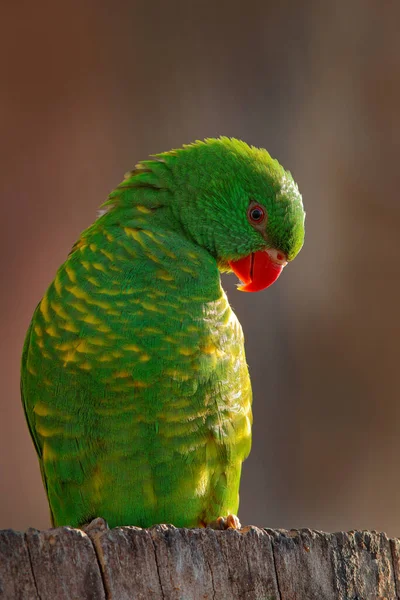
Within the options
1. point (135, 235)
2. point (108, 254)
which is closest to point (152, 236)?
point (135, 235)

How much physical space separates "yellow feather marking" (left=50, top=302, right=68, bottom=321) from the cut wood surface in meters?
0.84

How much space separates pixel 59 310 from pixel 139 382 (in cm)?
38

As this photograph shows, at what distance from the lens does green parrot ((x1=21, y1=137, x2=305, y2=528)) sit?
248cm

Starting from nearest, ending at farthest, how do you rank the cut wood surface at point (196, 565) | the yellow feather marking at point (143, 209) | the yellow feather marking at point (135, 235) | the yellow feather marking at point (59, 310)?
the cut wood surface at point (196, 565) < the yellow feather marking at point (59, 310) < the yellow feather marking at point (135, 235) < the yellow feather marking at point (143, 209)

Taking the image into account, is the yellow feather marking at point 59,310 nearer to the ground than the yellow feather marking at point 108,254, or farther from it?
nearer to the ground

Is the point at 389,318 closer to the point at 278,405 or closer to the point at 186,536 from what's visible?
the point at 278,405

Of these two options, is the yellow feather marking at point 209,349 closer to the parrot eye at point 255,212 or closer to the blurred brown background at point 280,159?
the parrot eye at point 255,212

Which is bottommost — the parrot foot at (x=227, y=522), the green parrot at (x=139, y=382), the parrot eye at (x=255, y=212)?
the parrot foot at (x=227, y=522)

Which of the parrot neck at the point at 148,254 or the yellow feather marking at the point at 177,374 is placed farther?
the parrot neck at the point at 148,254

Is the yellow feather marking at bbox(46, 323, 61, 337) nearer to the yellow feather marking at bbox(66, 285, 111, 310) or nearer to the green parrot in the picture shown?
the green parrot

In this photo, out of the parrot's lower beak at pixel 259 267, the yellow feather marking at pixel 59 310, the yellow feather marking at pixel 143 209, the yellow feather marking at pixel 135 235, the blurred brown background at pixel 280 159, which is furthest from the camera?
the blurred brown background at pixel 280 159

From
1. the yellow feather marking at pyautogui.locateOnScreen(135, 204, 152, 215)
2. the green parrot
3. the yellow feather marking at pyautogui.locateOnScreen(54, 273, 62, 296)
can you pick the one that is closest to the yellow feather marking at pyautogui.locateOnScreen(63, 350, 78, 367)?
the green parrot

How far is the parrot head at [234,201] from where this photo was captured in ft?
9.50

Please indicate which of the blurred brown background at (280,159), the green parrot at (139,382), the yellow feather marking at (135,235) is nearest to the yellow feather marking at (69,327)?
the green parrot at (139,382)
